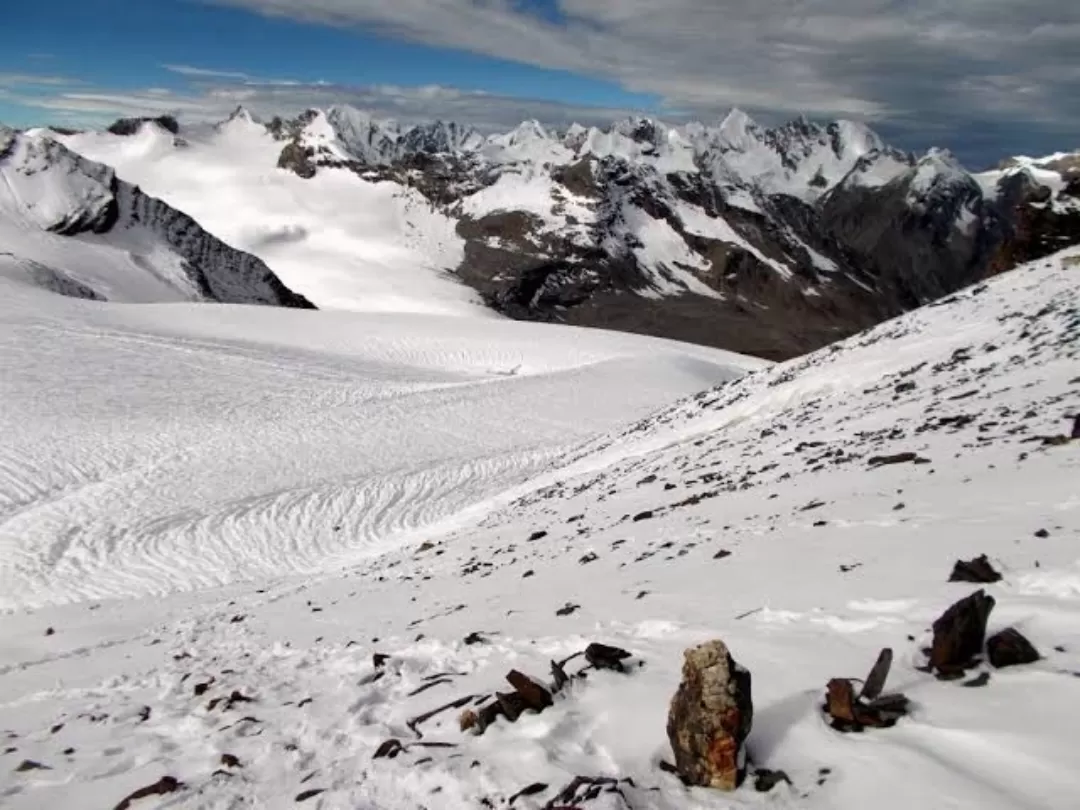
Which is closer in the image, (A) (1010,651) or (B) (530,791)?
(B) (530,791)

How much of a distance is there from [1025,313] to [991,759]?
23.4 metres

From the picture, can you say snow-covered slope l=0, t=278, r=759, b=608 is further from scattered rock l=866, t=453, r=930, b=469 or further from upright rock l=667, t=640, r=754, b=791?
upright rock l=667, t=640, r=754, b=791

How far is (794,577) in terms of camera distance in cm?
900

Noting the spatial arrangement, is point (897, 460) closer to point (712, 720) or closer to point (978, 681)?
point (978, 681)

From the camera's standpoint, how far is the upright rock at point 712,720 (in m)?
5.18

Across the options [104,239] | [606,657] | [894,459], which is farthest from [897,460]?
[104,239]

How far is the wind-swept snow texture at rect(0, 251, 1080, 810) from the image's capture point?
18.6 feet

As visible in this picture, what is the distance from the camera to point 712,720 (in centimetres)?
524

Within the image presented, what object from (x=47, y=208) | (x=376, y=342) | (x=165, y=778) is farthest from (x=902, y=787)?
(x=47, y=208)

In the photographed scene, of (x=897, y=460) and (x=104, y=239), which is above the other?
(x=104, y=239)

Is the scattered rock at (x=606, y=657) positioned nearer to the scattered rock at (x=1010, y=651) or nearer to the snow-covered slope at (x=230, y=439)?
the scattered rock at (x=1010, y=651)

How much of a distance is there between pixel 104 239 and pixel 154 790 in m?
171

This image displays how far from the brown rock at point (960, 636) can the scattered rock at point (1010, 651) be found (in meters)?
0.13

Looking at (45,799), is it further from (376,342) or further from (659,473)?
(376,342)
